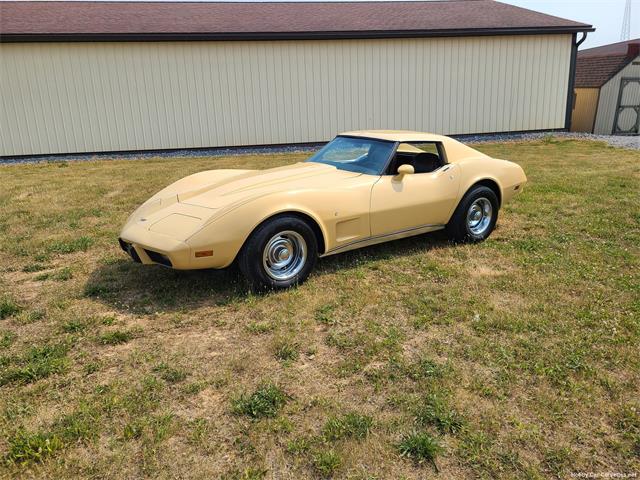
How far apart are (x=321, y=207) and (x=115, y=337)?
6.15 ft

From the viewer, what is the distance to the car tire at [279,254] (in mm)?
3926

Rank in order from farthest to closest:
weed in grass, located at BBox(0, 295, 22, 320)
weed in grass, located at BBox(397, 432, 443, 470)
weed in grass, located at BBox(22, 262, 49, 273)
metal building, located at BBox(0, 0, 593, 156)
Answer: metal building, located at BBox(0, 0, 593, 156)
weed in grass, located at BBox(22, 262, 49, 273)
weed in grass, located at BBox(0, 295, 22, 320)
weed in grass, located at BBox(397, 432, 443, 470)

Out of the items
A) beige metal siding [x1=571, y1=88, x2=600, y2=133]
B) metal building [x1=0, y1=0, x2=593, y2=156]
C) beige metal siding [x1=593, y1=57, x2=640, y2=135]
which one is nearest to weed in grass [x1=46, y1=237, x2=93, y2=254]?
metal building [x1=0, y1=0, x2=593, y2=156]

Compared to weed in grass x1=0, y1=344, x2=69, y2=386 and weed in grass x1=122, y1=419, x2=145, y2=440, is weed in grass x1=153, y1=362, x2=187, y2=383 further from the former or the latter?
weed in grass x1=0, y1=344, x2=69, y2=386

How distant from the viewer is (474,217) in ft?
18.1

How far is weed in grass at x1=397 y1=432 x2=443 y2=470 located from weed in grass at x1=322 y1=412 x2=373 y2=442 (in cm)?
19

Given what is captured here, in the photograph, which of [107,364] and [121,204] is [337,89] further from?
[107,364]

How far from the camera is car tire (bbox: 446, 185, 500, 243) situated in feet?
17.2

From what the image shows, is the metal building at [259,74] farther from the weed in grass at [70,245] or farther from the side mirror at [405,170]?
the side mirror at [405,170]

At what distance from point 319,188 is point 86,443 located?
2619 millimetres

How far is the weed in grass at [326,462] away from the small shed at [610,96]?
23435 mm

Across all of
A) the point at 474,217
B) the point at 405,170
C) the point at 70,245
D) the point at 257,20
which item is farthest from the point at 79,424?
the point at 257,20

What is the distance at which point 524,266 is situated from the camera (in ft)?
15.5

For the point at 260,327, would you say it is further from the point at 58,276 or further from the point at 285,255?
the point at 58,276
